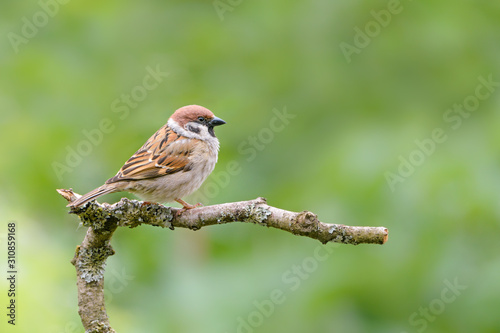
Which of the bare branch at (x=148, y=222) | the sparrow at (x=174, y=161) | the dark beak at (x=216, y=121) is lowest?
the bare branch at (x=148, y=222)


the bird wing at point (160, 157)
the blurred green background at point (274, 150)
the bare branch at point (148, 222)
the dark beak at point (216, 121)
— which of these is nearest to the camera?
the bare branch at point (148, 222)

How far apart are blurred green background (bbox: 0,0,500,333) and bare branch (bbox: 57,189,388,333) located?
381mm

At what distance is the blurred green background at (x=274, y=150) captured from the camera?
364cm

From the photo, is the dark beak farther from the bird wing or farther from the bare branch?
the bare branch

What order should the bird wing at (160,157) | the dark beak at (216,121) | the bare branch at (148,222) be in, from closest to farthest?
the bare branch at (148,222) < the bird wing at (160,157) < the dark beak at (216,121)

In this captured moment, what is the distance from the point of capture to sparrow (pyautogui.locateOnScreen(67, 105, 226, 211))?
14.3 ft

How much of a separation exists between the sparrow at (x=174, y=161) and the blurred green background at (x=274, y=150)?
0.72ft

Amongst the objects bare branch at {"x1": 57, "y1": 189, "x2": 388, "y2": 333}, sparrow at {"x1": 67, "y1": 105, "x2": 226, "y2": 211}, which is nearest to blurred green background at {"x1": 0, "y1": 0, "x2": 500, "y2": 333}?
sparrow at {"x1": 67, "y1": 105, "x2": 226, "y2": 211}

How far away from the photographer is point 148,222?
3.33 metres

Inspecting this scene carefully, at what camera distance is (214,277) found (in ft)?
13.2

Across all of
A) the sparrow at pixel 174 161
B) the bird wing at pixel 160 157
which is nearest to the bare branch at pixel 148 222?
the sparrow at pixel 174 161

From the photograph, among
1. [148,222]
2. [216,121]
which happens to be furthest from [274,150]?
[148,222]

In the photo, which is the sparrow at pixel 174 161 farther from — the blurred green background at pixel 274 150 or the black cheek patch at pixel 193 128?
the blurred green background at pixel 274 150

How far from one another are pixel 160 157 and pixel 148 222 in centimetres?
132
